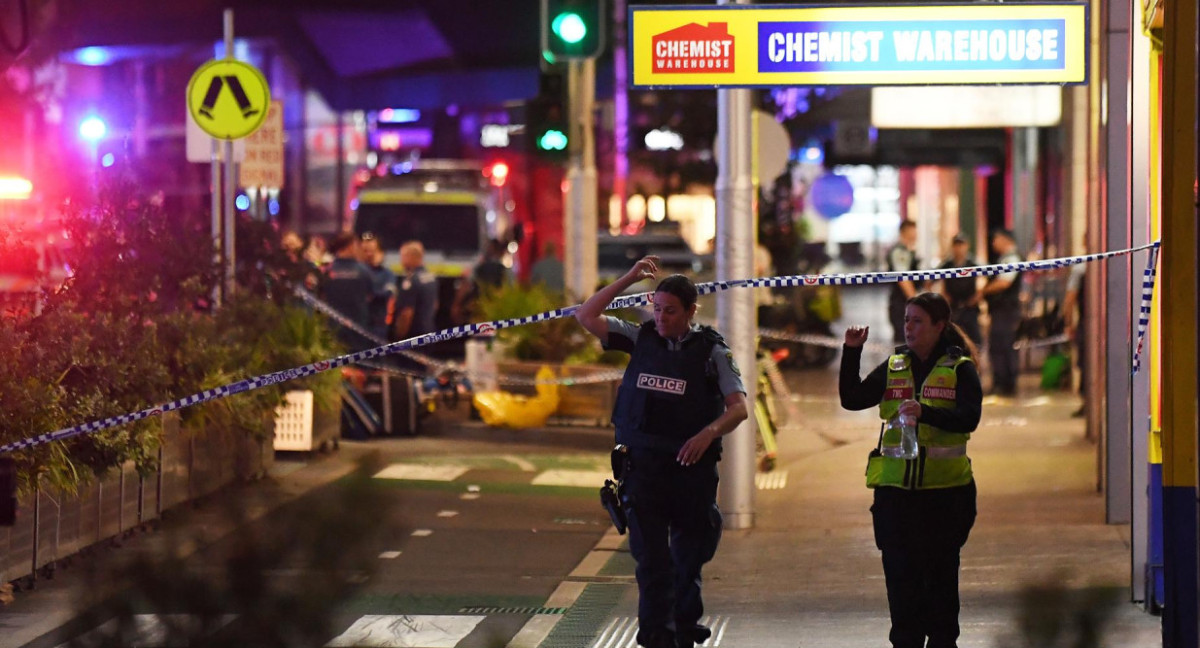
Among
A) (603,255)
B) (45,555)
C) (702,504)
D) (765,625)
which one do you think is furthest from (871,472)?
(603,255)

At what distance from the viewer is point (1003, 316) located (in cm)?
1906

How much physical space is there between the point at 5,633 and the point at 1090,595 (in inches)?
226

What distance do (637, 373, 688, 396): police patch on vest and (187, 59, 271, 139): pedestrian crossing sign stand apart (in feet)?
23.6

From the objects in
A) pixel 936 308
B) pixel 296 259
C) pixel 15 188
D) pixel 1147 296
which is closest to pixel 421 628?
pixel 936 308

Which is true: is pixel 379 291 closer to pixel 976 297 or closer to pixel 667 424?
pixel 976 297

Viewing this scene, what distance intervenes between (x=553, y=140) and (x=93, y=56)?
31507 mm

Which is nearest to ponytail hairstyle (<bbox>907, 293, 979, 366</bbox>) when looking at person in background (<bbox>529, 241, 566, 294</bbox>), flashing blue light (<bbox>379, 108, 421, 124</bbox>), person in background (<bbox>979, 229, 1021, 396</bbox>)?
person in background (<bbox>979, 229, 1021, 396</bbox>)

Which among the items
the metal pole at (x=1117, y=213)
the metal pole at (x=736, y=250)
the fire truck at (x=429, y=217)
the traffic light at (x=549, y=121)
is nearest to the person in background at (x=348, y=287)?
the traffic light at (x=549, y=121)

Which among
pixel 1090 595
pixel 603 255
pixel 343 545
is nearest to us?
pixel 1090 595

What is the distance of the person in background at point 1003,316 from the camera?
18.4 m

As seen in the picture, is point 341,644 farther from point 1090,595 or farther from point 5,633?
point 5,633

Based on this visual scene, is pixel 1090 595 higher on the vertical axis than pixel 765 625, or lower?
higher

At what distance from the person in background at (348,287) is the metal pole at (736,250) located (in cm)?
664

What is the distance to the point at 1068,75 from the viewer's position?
10164mm
